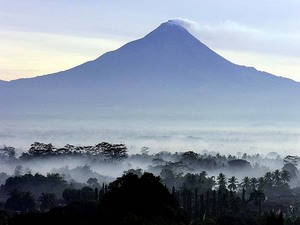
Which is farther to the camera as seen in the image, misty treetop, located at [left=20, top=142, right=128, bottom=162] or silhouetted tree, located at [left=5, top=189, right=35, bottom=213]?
misty treetop, located at [left=20, top=142, right=128, bottom=162]

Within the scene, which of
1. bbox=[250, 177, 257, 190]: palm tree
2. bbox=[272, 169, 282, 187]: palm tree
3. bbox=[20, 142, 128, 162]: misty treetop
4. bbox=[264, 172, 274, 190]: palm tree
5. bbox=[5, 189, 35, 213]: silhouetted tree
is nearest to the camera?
bbox=[5, 189, 35, 213]: silhouetted tree

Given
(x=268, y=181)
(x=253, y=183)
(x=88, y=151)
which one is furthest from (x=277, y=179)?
(x=88, y=151)

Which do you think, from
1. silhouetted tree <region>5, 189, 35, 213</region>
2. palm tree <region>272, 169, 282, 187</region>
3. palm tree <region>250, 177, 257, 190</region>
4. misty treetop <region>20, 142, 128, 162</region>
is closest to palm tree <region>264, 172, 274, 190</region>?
palm tree <region>272, 169, 282, 187</region>

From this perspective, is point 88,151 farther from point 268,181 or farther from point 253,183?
point 253,183

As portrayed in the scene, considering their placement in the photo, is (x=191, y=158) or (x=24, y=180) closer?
(x=24, y=180)

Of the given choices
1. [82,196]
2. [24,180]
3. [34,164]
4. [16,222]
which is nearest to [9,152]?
[34,164]

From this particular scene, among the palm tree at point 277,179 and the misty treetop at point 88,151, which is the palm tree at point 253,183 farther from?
the misty treetop at point 88,151

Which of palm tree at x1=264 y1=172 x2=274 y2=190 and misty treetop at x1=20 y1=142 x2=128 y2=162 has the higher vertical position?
misty treetop at x1=20 y1=142 x2=128 y2=162

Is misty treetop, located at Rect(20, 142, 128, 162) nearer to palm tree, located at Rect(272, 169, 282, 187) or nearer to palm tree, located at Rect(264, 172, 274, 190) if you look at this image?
palm tree, located at Rect(272, 169, 282, 187)

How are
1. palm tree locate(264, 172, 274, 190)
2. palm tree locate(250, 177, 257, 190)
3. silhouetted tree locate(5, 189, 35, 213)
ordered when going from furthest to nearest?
1. palm tree locate(264, 172, 274, 190)
2. palm tree locate(250, 177, 257, 190)
3. silhouetted tree locate(5, 189, 35, 213)

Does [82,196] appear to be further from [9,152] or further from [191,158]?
[9,152]

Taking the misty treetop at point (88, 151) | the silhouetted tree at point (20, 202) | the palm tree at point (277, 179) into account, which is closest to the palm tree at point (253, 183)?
the palm tree at point (277, 179)
